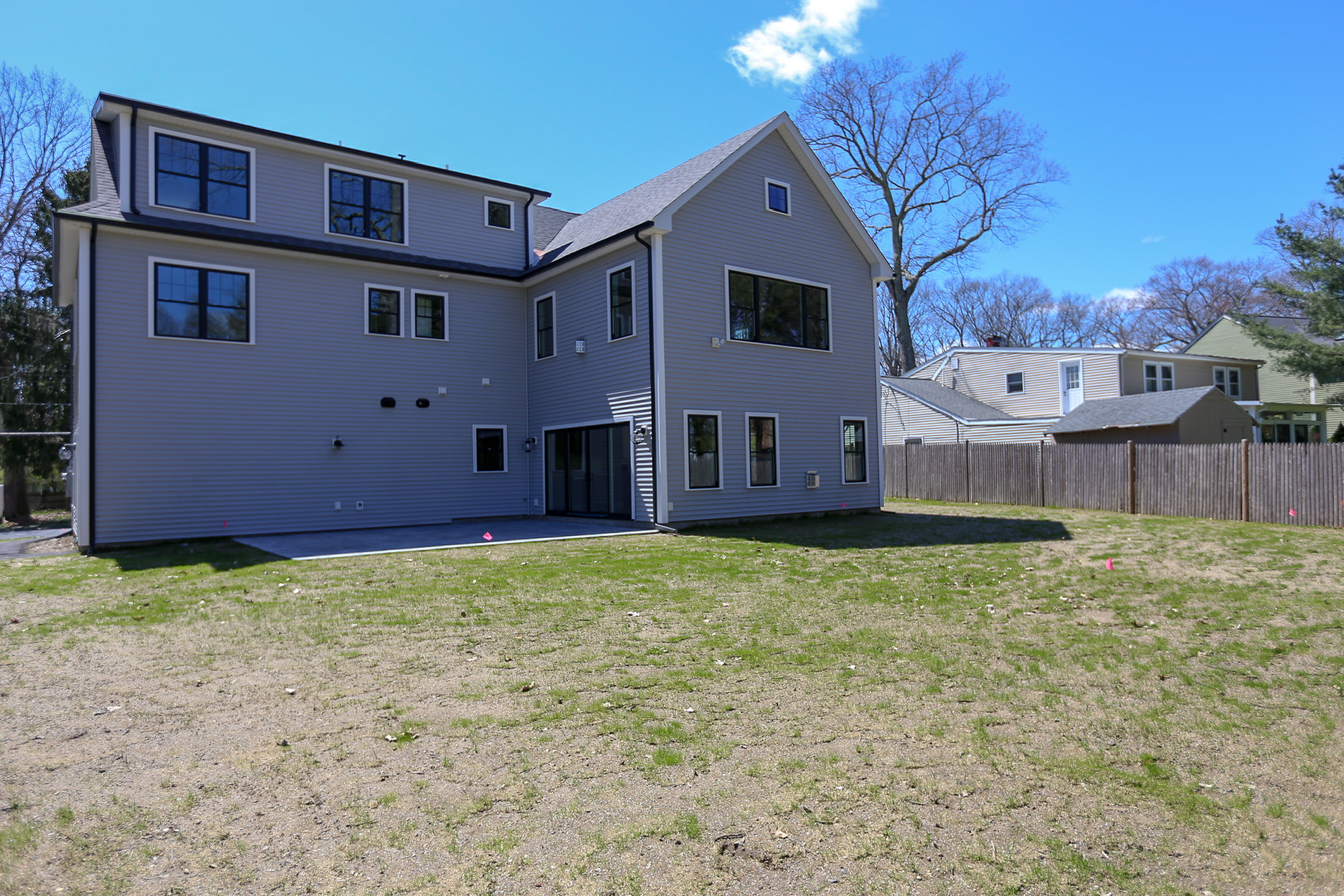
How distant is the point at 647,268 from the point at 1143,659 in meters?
10.6

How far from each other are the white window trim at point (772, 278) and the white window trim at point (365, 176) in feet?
22.0

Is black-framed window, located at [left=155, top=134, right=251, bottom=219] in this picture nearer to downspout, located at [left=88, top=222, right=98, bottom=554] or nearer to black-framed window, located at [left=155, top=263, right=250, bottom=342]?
black-framed window, located at [left=155, top=263, right=250, bottom=342]

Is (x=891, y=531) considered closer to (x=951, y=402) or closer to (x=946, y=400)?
(x=951, y=402)

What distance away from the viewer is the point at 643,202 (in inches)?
642

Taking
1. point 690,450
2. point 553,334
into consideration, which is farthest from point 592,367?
point 690,450

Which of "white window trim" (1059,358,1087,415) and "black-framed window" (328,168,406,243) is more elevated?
"black-framed window" (328,168,406,243)

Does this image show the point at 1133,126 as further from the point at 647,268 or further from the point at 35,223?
the point at 35,223

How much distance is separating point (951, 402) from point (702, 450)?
1848 cm

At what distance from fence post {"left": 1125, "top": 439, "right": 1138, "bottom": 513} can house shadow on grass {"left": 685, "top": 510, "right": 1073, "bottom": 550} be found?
3277 mm

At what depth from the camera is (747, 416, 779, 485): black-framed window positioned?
15469 mm

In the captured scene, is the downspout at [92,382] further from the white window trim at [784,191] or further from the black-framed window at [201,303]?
the white window trim at [784,191]

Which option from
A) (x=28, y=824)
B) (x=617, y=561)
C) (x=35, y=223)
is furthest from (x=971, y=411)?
(x=35, y=223)

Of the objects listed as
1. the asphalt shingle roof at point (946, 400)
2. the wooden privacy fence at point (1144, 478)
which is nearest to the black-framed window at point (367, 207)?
the wooden privacy fence at point (1144, 478)

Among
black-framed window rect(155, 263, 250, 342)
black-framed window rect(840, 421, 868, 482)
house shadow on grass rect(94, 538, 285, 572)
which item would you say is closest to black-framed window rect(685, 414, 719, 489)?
black-framed window rect(840, 421, 868, 482)
